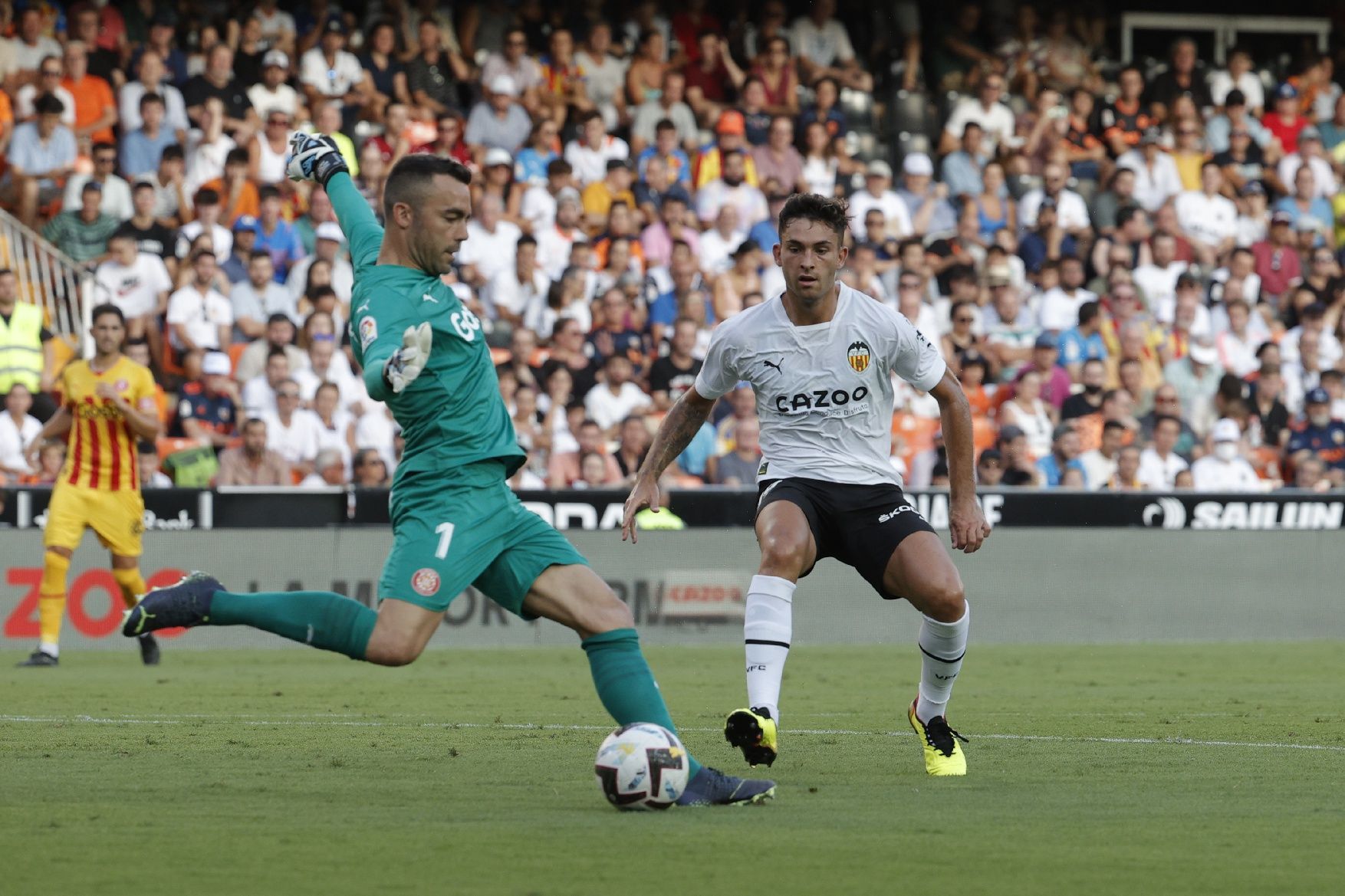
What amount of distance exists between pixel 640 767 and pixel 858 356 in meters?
2.23

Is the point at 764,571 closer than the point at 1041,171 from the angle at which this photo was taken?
Yes

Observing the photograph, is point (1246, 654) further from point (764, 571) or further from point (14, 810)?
point (14, 810)

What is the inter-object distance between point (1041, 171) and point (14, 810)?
59.8 feet

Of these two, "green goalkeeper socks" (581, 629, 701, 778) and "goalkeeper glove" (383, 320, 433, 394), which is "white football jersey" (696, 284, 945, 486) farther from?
"goalkeeper glove" (383, 320, 433, 394)

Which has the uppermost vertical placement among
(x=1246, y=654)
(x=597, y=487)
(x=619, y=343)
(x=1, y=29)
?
(x=1, y=29)

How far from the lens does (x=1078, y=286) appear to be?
21.4 meters

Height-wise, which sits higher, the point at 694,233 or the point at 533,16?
the point at 533,16

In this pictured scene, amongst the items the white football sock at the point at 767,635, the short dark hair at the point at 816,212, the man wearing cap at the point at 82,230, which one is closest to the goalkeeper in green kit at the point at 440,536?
the white football sock at the point at 767,635

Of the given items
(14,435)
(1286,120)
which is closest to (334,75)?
(14,435)

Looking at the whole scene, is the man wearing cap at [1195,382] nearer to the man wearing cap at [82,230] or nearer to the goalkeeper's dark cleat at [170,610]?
the man wearing cap at [82,230]

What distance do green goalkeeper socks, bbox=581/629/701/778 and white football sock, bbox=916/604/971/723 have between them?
1.65 metres

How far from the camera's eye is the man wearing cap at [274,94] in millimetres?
19469

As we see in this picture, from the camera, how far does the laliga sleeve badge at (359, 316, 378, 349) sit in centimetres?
633

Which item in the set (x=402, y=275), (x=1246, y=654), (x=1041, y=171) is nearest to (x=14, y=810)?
(x=402, y=275)
